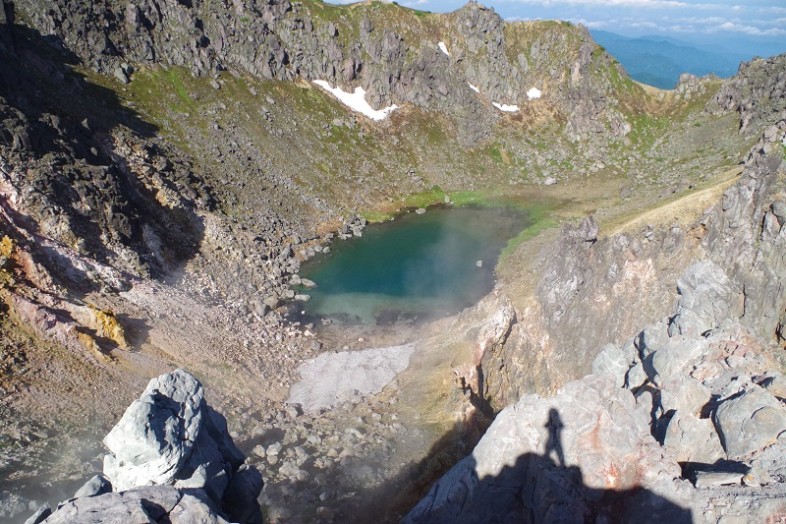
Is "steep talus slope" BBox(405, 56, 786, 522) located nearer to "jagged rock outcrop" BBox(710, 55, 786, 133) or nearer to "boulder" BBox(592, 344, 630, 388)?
"boulder" BBox(592, 344, 630, 388)

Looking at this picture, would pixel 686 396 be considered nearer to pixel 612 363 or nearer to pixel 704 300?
pixel 612 363

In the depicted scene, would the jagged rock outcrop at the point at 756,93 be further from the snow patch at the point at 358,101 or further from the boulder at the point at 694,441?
the boulder at the point at 694,441

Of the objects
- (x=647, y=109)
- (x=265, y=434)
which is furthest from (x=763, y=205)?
(x=647, y=109)

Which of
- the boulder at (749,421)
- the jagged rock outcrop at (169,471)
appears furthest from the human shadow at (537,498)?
the jagged rock outcrop at (169,471)

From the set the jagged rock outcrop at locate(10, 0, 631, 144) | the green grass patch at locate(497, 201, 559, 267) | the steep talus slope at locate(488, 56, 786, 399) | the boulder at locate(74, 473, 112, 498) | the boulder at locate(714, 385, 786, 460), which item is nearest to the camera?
the boulder at locate(74, 473, 112, 498)

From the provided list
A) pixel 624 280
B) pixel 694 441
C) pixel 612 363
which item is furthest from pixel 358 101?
pixel 694 441

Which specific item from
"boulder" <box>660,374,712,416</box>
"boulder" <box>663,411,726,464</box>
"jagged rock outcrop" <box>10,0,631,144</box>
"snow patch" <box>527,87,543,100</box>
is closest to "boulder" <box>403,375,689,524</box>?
"boulder" <box>663,411,726,464</box>
